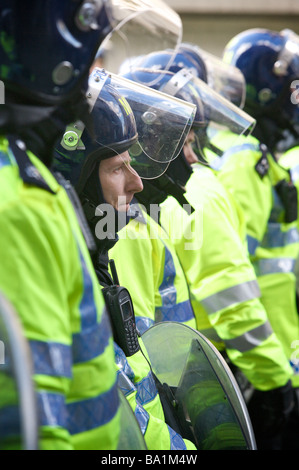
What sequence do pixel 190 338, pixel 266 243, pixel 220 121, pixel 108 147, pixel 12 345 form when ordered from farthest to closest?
pixel 266 243
pixel 220 121
pixel 190 338
pixel 108 147
pixel 12 345

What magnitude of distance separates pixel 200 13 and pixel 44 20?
8.75 meters

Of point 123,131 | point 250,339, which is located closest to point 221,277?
point 250,339

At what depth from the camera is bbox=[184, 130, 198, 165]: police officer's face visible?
2.93 m

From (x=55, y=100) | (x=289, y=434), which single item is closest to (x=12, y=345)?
(x=55, y=100)

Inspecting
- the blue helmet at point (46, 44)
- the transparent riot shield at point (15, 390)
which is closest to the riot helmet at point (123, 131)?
the blue helmet at point (46, 44)

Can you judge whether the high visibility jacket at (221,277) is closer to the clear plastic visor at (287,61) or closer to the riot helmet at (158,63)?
the riot helmet at (158,63)

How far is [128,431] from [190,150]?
1.61 meters

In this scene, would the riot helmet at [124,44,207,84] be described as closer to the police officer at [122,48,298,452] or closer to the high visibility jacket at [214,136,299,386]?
the police officer at [122,48,298,452]

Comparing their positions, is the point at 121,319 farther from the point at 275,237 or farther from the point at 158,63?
the point at 275,237

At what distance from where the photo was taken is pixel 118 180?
213cm

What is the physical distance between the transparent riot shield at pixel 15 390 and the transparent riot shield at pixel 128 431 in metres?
0.45

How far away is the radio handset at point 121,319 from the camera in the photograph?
204cm

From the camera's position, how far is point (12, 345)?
1.11 metres
